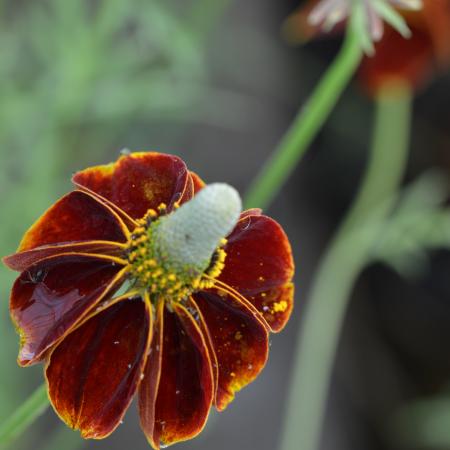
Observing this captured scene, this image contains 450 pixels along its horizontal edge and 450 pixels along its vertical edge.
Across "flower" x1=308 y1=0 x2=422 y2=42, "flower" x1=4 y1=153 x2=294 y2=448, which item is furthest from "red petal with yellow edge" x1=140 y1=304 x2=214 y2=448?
"flower" x1=308 y1=0 x2=422 y2=42

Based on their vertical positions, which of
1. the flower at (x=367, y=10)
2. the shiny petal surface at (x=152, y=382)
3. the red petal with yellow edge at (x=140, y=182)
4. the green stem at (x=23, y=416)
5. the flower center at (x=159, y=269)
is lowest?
the green stem at (x=23, y=416)

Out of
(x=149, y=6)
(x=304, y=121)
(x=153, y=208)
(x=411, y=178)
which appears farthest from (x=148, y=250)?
(x=411, y=178)

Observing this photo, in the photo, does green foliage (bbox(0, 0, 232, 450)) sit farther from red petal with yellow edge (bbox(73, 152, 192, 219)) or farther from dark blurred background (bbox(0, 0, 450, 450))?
red petal with yellow edge (bbox(73, 152, 192, 219))

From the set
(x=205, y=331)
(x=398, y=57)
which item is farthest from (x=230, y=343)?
(x=398, y=57)

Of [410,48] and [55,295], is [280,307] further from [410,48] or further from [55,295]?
[410,48]

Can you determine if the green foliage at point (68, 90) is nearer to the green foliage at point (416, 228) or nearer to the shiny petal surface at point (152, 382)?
the green foliage at point (416, 228)

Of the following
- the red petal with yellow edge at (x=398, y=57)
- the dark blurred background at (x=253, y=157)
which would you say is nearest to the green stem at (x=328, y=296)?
the red petal with yellow edge at (x=398, y=57)
